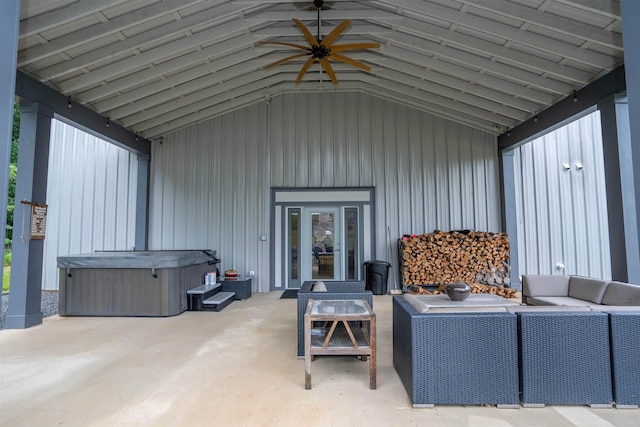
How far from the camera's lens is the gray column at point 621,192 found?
4648 millimetres

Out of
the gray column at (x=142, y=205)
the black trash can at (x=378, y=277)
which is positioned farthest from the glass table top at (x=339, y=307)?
the gray column at (x=142, y=205)

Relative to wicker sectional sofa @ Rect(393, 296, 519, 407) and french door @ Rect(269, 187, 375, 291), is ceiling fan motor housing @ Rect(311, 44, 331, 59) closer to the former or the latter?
french door @ Rect(269, 187, 375, 291)

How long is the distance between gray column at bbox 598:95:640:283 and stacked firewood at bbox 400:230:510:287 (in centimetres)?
286

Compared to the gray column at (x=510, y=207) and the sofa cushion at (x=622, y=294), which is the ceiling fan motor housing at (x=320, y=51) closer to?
the sofa cushion at (x=622, y=294)

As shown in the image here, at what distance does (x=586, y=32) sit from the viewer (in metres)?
4.44

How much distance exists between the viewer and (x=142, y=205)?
8.40 meters

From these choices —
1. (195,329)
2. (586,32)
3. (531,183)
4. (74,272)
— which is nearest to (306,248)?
(195,329)

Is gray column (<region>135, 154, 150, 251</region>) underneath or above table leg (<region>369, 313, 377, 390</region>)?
above

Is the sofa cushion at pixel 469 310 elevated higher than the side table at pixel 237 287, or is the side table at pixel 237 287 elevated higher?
the sofa cushion at pixel 469 310

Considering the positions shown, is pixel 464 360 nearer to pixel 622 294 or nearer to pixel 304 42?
pixel 622 294

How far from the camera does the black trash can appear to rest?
7.89m

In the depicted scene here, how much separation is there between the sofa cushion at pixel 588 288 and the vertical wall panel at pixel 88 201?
921cm

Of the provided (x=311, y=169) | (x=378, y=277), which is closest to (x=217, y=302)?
(x=378, y=277)

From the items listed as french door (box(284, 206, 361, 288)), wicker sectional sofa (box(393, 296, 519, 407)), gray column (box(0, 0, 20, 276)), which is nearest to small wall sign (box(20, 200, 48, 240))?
gray column (box(0, 0, 20, 276))
